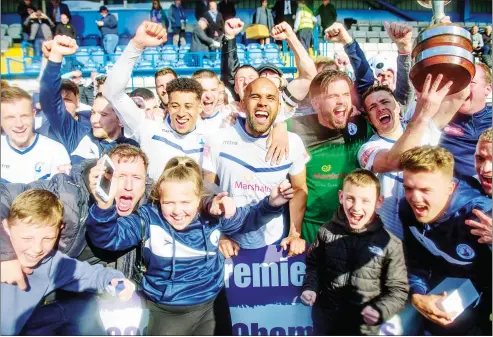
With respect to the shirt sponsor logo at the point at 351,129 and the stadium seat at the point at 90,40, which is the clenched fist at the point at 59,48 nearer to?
the shirt sponsor logo at the point at 351,129

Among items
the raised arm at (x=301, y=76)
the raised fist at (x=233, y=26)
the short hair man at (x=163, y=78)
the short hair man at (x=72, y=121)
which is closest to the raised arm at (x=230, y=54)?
the raised fist at (x=233, y=26)

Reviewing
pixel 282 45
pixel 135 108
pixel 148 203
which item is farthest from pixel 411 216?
pixel 282 45

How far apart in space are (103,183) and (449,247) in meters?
1.85

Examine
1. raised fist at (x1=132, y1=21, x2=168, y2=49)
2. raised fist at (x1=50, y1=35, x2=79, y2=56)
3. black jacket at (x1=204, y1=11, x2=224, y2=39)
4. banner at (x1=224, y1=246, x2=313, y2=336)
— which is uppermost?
black jacket at (x1=204, y1=11, x2=224, y2=39)

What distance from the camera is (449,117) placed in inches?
104

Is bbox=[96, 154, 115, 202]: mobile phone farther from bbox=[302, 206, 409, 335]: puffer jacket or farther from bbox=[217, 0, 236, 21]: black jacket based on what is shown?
bbox=[217, 0, 236, 21]: black jacket

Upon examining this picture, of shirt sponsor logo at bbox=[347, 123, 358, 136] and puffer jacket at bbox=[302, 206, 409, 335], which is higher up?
Result: shirt sponsor logo at bbox=[347, 123, 358, 136]

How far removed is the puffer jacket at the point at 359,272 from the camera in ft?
8.36

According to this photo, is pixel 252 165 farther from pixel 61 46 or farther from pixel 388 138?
pixel 61 46

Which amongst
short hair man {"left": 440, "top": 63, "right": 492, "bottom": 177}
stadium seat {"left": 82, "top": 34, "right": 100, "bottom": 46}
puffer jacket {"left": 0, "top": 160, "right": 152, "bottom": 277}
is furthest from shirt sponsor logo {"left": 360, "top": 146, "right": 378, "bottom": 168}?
stadium seat {"left": 82, "top": 34, "right": 100, "bottom": 46}

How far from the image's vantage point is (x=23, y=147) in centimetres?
261

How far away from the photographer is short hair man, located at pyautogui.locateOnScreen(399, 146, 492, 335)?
2.50 metres

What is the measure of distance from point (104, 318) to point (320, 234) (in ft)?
4.32

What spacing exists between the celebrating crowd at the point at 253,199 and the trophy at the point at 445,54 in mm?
92
